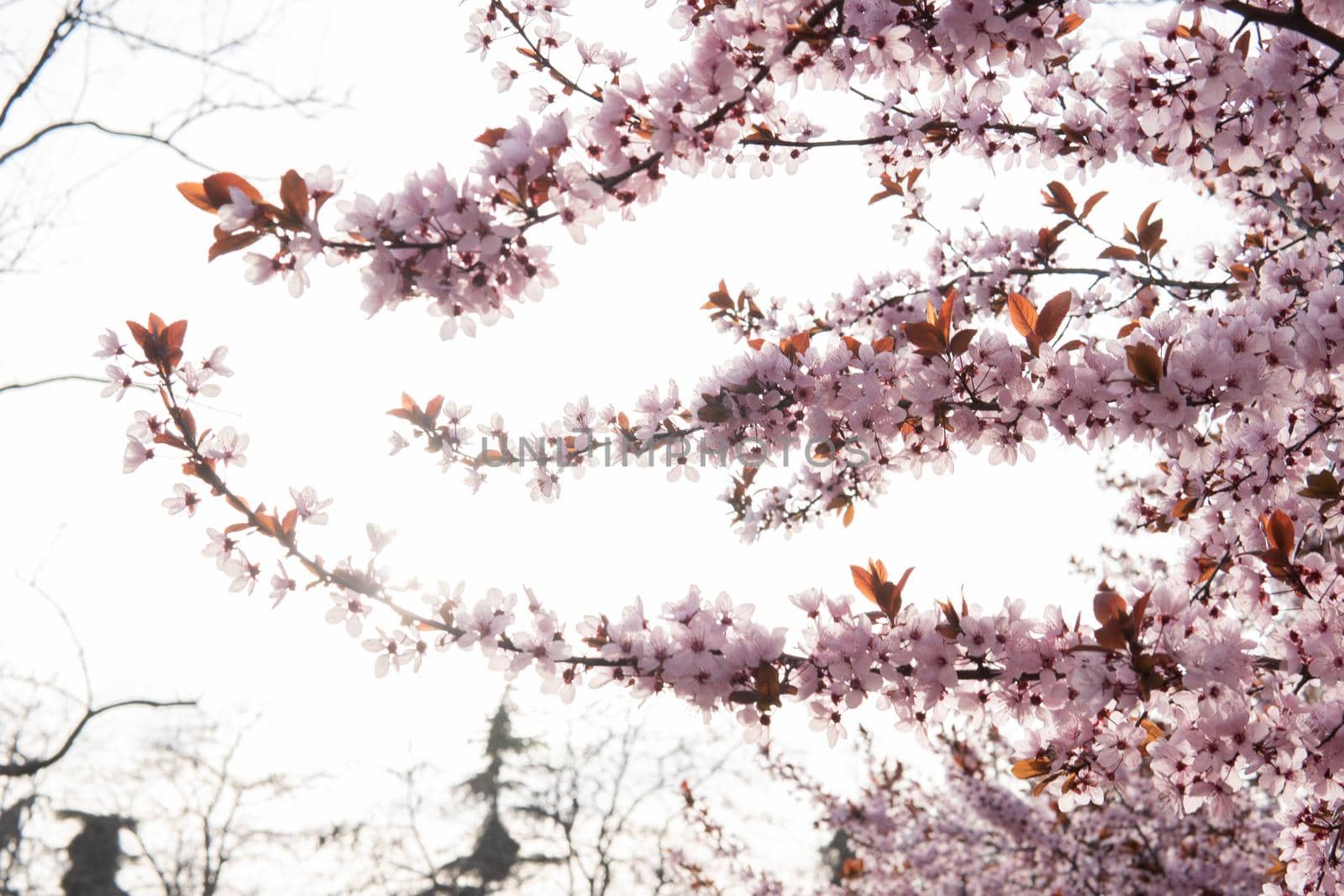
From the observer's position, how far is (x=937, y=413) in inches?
86.3

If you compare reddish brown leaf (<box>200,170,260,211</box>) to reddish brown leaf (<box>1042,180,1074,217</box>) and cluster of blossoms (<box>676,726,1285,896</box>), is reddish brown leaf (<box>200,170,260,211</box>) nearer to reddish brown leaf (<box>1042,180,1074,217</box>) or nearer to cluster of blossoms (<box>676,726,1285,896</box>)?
reddish brown leaf (<box>1042,180,1074,217</box>)

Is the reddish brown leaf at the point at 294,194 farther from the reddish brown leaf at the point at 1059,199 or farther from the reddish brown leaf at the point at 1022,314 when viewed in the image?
the reddish brown leaf at the point at 1059,199

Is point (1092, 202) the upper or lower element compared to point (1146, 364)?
upper

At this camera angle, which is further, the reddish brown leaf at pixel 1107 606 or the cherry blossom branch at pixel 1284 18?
the cherry blossom branch at pixel 1284 18

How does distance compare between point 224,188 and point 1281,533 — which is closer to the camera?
point 224,188

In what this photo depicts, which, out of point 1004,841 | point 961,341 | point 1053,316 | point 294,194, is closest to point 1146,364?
point 1053,316

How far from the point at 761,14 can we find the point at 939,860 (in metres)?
9.81

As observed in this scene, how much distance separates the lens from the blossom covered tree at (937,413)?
1.69 m

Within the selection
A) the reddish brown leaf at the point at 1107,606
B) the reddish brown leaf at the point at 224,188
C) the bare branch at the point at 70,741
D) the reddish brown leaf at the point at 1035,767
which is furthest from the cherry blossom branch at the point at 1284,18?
the bare branch at the point at 70,741

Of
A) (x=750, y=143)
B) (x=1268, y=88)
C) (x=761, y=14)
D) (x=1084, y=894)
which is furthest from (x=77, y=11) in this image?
(x=1084, y=894)

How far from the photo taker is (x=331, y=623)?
88.6 inches

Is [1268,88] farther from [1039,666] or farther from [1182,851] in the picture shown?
[1182,851]

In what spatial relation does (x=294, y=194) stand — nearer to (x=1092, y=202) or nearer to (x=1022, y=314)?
(x=1022, y=314)

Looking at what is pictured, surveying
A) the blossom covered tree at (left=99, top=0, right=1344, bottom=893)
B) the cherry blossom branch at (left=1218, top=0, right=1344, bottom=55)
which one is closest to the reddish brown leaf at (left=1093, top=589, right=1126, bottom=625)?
the blossom covered tree at (left=99, top=0, right=1344, bottom=893)
